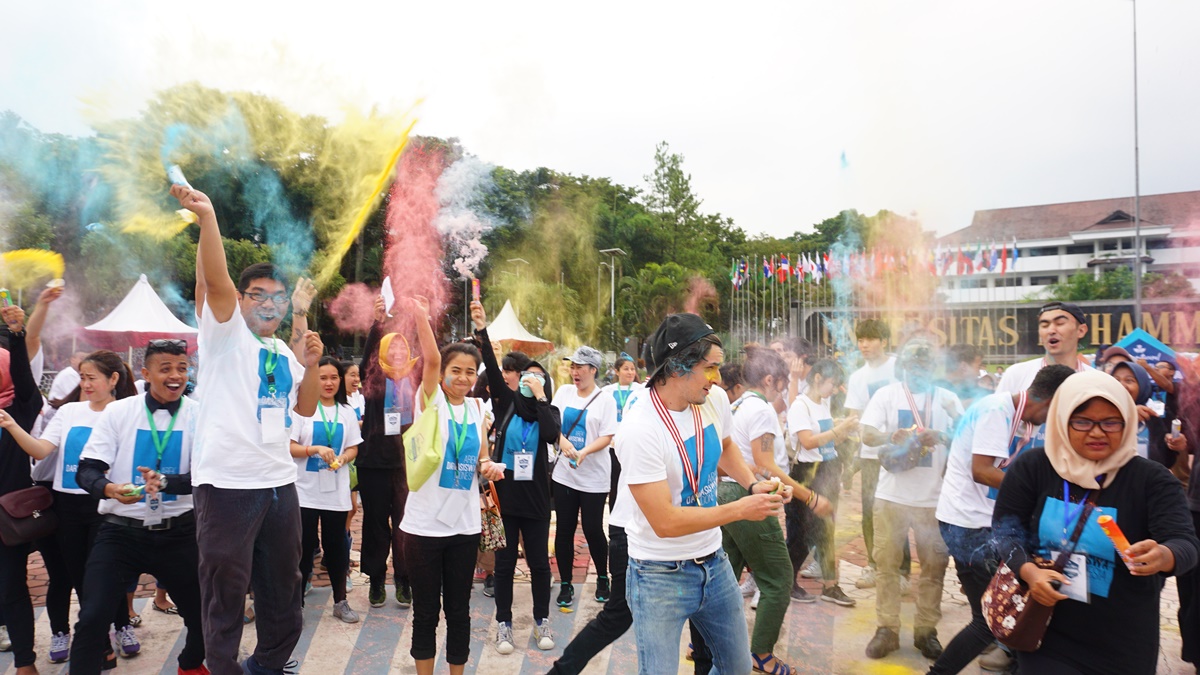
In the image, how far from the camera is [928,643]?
4719mm

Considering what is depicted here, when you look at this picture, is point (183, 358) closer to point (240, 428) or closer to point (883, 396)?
point (240, 428)

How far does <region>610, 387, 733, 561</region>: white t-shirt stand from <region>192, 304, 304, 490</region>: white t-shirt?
165 centimetres

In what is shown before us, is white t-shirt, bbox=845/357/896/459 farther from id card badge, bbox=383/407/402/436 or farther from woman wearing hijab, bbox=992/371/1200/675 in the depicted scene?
id card badge, bbox=383/407/402/436

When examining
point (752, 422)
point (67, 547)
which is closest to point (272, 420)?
point (67, 547)

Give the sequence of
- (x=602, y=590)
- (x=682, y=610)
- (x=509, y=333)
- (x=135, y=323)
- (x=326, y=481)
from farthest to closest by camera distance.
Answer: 1. (x=509, y=333)
2. (x=135, y=323)
3. (x=602, y=590)
4. (x=326, y=481)
5. (x=682, y=610)

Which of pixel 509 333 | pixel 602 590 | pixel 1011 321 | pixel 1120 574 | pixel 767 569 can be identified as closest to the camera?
pixel 1120 574

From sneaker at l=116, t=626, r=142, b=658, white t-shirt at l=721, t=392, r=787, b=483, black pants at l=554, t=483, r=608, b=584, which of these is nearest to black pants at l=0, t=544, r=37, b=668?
sneaker at l=116, t=626, r=142, b=658

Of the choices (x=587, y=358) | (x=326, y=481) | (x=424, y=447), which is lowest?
(x=326, y=481)

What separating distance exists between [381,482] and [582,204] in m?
23.3

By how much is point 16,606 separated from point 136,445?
123 centimetres

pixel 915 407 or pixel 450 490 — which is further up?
pixel 915 407

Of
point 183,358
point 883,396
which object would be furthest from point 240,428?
point 883,396

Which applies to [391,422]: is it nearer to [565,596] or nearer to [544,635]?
[565,596]

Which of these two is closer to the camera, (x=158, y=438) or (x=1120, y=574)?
(x=1120, y=574)
